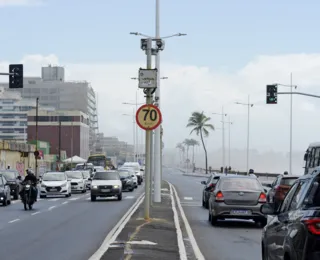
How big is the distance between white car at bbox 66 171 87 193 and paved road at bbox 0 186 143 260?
1996 cm

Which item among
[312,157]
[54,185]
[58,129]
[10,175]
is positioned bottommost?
[54,185]

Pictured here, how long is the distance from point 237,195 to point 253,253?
688 centimetres

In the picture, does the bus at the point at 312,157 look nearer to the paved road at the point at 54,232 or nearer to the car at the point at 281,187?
the car at the point at 281,187

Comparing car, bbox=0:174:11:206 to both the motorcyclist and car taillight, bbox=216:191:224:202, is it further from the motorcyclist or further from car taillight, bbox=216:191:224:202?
car taillight, bbox=216:191:224:202

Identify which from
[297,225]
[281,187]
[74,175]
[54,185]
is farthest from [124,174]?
[297,225]

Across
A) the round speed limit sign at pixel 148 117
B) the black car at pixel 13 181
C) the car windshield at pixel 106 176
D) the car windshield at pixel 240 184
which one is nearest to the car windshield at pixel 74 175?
the black car at pixel 13 181

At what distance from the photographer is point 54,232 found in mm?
20922

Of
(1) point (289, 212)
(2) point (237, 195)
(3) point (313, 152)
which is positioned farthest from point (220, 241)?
(3) point (313, 152)

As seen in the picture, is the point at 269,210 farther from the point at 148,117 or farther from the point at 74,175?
the point at 74,175

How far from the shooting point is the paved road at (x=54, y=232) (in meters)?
15.6

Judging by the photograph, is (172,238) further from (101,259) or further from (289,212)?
(289,212)

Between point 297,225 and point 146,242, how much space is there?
8.24 meters

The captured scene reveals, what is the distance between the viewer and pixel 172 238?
17.7 m

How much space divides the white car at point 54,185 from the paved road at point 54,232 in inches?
514
